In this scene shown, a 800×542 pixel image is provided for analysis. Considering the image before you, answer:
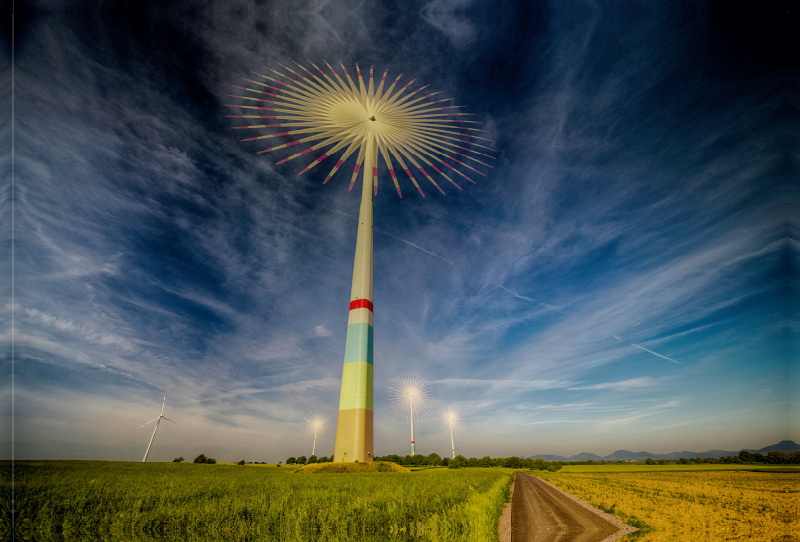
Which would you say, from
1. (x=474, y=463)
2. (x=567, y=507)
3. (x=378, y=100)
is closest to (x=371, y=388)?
(x=567, y=507)

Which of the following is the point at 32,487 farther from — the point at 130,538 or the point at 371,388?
the point at 371,388

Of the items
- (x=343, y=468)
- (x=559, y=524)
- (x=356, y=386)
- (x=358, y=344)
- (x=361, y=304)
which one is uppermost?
(x=361, y=304)

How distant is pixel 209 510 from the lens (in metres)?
10.7

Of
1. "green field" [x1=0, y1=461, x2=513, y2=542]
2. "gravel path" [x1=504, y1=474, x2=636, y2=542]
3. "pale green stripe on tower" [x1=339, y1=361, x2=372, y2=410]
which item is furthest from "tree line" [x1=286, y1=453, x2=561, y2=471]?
"green field" [x1=0, y1=461, x2=513, y2=542]

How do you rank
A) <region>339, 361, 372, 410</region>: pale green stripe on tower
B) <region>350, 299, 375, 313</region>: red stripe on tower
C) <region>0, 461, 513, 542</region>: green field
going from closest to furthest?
<region>0, 461, 513, 542</region>: green field → <region>339, 361, 372, 410</region>: pale green stripe on tower → <region>350, 299, 375, 313</region>: red stripe on tower

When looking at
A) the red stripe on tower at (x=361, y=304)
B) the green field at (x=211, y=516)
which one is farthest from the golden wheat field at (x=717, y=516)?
the red stripe on tower at (x=361, y=304)

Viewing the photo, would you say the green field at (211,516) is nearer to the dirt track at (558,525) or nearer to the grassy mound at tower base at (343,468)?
the dirt track at (558,525)

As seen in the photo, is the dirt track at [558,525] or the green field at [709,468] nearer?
the dirt track at [558,525]

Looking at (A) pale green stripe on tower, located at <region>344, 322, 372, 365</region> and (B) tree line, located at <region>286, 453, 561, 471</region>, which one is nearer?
(A) pale green stripe on tower, located at <region>344, 322, 372, 365</region>

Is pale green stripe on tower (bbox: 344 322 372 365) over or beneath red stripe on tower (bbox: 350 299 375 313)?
beneath

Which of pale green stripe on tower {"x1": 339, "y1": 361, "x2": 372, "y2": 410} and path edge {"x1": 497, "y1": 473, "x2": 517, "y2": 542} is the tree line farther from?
path edge {"x1": 497, "y1": 473, "x2": 517, "y2": 542}

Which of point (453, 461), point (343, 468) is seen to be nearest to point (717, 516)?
point (343, 468)

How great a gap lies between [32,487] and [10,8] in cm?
1741

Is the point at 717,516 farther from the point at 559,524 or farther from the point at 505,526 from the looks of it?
the point at 505,526
